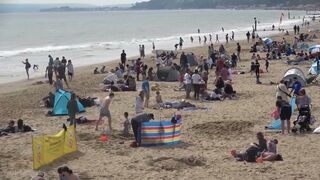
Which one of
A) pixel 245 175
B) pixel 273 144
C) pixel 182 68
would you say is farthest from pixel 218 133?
pixel 182 68

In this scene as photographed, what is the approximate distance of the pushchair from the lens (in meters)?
13.2

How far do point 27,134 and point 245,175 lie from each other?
6.53m

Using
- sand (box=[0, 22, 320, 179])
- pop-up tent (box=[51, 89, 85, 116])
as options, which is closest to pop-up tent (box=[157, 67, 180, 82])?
sand (box=[0, 22, 320, 179])

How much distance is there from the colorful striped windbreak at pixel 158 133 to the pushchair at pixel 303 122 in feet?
10.1

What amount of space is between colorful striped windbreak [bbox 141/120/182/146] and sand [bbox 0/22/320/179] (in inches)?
10.0

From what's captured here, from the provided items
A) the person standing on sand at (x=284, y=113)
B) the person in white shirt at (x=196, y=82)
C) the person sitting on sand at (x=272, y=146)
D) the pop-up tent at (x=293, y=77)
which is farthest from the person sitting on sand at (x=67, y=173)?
the pop-up tent at (x=293, y=77)

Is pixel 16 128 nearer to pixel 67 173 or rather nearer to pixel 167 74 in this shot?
pixel 67 173

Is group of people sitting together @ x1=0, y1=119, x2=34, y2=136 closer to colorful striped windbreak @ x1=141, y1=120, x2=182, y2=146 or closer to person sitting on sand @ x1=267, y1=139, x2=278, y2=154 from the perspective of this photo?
colorful striped windbreak @ x1=141, y1=120, x2=182, y2=146

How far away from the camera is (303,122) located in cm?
1321

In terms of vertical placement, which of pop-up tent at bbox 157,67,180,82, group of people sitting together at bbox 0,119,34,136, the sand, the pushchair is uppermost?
pop-up tent at bbox 157,67,180,82

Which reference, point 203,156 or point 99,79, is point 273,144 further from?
point 99,79

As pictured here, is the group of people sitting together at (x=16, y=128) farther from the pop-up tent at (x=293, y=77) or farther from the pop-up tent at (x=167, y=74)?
the pop-up tent at (x=167, y=74)

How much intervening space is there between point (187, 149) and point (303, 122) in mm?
3143

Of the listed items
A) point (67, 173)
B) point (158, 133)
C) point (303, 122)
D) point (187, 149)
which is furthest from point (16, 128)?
point (303, 122)
